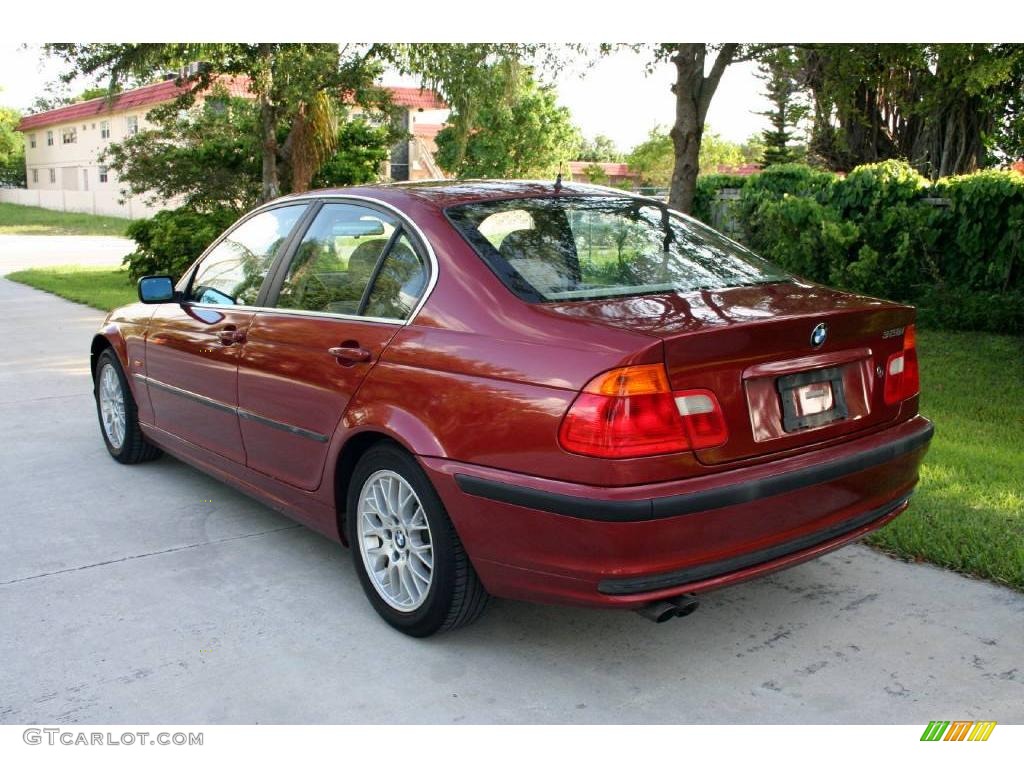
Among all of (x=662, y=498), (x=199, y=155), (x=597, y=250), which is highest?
(x=199, y=155)

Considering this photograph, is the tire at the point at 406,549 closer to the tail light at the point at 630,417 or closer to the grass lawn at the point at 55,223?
the tail light at the point at 630,417

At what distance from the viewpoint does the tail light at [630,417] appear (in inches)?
114

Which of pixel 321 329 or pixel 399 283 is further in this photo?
pixel 321 329

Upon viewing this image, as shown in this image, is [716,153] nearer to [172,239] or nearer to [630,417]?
[172,239]

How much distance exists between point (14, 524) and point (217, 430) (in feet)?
3.82

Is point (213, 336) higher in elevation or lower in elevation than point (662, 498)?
higher

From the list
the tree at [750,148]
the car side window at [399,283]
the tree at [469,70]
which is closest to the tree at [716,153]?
the tree at [750,148]

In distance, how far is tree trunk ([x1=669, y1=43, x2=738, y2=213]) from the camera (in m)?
11.7

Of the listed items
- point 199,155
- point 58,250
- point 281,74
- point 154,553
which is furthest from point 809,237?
point 58,250

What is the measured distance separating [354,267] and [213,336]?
3.34 feet

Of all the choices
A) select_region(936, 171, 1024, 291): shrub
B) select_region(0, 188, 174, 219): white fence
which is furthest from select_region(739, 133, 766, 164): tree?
select_region(936, 171, 1024, 291): shrub

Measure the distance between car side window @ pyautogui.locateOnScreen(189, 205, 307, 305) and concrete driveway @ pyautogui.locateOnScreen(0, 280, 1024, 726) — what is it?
1.14 m

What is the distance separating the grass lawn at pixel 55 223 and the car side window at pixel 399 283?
32.8 metres

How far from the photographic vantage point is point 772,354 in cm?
315
